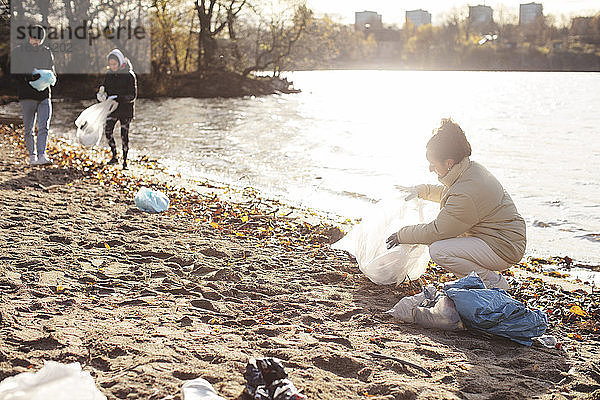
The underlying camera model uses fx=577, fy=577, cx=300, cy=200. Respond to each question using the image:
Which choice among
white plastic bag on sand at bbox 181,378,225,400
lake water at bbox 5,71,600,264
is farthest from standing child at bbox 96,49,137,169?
white plastic bag on sand at bbox 181,378,225,400

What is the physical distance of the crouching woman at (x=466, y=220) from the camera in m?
4.18

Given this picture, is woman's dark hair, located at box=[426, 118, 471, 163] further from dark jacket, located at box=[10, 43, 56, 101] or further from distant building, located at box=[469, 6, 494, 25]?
distant building, located at box=[469, 6, 494, 25]

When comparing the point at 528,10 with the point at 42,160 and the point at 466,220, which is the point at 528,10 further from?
the point at 466,220

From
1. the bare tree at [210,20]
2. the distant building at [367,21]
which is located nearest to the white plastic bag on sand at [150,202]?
the bare tree at [210,20]

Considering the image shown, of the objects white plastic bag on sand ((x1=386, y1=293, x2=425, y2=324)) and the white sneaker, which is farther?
the white sneaker

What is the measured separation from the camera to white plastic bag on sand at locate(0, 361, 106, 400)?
2.22 metres

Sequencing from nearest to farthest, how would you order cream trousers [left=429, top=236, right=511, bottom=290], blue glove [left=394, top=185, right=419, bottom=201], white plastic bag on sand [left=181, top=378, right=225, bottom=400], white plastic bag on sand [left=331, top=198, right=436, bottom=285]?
white plastic bag on sand [left=181, top=378, right=225, bottom=400]
cream trousers [left=429, top=236, right=511, bottom=290]
white plastic bag on sand [left=331, top=198, right=436, bottom=285]
blue glove [left=394, top=185, right=419, bottom=201]

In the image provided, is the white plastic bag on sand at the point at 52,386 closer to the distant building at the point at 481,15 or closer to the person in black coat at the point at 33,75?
the person in black coat at the point at 33,75

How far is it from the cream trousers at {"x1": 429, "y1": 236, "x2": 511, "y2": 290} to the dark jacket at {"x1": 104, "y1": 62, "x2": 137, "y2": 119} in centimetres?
674

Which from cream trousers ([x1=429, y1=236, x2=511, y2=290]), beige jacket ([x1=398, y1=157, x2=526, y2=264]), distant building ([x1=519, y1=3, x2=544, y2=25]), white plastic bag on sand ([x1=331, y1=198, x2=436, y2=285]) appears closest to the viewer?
beige jacket ([x1=398, y1=157, x2=526, y2=264])

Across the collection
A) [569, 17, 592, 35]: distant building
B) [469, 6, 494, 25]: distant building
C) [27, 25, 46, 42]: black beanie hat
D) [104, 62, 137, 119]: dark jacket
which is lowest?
[104, 62, 137, 119]: dark jacket

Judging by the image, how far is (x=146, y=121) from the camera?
71.9ft

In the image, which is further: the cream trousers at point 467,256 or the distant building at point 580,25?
the distant building at point 580,25

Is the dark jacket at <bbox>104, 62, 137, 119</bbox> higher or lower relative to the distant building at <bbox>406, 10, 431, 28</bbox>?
lower
